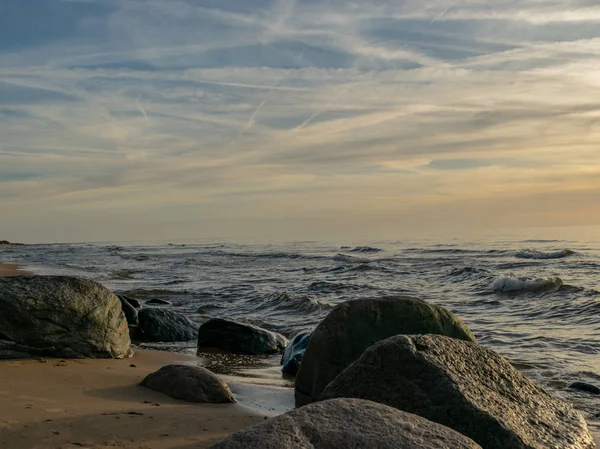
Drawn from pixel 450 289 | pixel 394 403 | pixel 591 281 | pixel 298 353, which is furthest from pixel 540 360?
pixel 591 281

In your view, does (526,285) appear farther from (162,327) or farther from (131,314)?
(131,314)

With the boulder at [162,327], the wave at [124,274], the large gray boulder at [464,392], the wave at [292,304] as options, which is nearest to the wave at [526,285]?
the wave at [292,304]

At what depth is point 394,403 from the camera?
11.9ft

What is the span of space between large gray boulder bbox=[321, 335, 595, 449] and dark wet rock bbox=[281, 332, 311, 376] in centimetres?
301

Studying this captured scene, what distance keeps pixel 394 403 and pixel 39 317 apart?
430 cm

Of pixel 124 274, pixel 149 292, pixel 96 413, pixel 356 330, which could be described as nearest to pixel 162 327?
pixel 356 330

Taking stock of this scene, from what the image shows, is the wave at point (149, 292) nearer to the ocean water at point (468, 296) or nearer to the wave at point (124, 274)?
the ocean water at point (468, 296)

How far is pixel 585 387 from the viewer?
6.12 m

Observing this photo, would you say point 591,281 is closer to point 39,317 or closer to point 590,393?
point 590,393

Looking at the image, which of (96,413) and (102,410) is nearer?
(96,413)

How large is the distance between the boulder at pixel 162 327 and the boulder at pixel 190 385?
157 inches

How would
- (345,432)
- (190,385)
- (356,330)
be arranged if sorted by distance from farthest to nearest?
(356,330)
(190,385)
(345,432)

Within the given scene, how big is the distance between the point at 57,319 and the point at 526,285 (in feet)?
36.7

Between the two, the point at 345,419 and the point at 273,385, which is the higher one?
the point at 345,419
